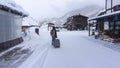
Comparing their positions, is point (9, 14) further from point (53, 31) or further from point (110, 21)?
point (110, 21)

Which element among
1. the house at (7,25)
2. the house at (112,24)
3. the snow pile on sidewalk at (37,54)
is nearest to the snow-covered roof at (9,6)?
the house at (7,25)

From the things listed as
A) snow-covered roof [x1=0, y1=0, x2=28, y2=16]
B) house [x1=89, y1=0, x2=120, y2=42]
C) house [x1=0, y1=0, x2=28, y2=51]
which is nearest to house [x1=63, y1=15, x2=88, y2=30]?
house [x1=89, y1=0, x2=120, y2=42]

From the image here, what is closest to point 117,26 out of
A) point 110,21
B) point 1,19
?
point 110,21

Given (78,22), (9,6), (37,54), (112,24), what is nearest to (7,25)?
(9,6)

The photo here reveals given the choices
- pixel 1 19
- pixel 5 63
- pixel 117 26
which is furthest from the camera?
pixel 117 26

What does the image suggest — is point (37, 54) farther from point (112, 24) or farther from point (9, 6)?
point (112, 24)

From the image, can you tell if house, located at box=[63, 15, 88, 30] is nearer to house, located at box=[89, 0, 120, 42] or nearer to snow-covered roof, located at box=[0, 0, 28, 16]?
house, located at box=[89, 0, 120, 42]

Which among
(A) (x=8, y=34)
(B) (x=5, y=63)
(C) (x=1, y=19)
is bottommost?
(B) (x=5, y=63)

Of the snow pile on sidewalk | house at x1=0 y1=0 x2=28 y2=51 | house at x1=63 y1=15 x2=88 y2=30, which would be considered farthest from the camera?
house at x1=63 y1=15 x2=88 y2=30

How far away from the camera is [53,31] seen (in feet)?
64.2

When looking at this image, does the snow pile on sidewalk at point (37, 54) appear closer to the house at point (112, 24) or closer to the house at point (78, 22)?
the house at point (112, 24)

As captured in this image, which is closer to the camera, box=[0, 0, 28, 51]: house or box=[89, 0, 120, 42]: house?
box=[0, 0, 28, 51]: house

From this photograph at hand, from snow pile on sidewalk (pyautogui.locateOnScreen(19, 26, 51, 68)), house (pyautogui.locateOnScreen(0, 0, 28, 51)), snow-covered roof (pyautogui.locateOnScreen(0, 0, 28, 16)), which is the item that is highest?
snow-covered roof (pyautogui.locateOnScreen(0, 0, 28, 16))

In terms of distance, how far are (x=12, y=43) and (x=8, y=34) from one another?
975mm
